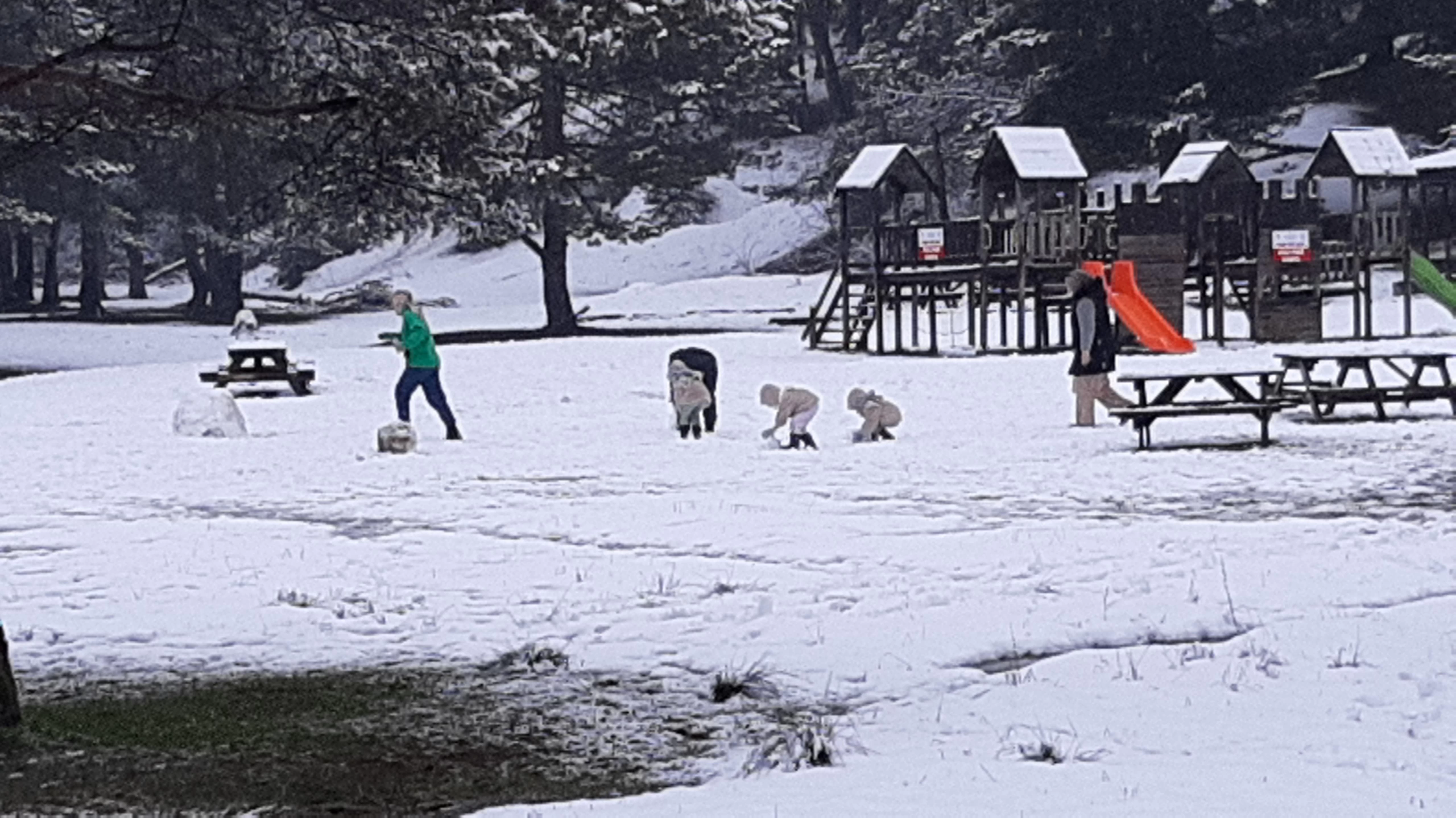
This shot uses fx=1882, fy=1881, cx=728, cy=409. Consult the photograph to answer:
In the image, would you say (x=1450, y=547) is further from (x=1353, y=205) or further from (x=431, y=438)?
(x=1353, y=205)

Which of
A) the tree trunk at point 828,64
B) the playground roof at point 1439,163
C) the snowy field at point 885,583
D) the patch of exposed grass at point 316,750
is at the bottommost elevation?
the patch of exposed grass at point 316,750

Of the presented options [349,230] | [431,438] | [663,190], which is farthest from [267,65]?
[663,190]

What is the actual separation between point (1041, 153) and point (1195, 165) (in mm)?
2643

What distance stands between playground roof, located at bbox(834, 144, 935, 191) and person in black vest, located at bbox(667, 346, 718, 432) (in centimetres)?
1576

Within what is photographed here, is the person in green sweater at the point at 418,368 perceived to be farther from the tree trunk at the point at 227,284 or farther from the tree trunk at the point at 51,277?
the tree trunk at the point at 51,277

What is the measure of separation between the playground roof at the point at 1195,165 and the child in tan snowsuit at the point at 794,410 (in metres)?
16.5

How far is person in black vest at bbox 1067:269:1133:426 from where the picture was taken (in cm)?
1855

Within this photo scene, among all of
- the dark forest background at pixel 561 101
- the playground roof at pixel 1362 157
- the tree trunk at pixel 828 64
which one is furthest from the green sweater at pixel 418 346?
the tree trunk at pixel 828 64

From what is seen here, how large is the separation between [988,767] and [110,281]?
256ft

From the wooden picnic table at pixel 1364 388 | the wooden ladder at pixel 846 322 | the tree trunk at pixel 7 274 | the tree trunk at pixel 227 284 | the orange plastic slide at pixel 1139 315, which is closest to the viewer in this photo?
the wooden picnic table at pixel 1364 388

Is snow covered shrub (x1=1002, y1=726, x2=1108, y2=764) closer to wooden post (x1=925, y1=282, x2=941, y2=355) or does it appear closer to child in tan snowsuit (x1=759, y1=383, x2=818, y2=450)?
child in tan snowsuit (x1=759, y1=383, x2=818, y2=450)

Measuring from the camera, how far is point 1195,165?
32562mm

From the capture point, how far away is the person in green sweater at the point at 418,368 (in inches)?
754

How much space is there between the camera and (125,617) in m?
9.93
